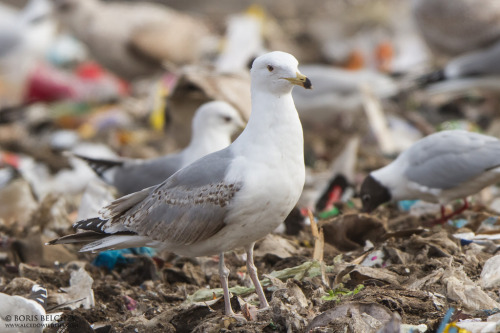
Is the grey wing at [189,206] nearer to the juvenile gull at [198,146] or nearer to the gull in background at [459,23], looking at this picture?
the juvenile gull at [198,146]

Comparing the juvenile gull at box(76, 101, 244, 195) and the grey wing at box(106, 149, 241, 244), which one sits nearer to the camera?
the grey wing at box(106, 149, 241, 244)

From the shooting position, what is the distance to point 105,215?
12.2 feet

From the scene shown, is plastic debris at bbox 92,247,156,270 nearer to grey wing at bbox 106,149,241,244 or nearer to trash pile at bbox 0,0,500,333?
trash pile at bbox 0,0,500,333

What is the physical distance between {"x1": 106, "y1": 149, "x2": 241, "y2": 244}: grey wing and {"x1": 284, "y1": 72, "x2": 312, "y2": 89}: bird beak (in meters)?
0.42

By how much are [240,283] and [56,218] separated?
1592 mm

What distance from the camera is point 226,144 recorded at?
16.4 feet

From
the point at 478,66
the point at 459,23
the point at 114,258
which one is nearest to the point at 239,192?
the point at 114,258

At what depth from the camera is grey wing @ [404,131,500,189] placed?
4.45 m

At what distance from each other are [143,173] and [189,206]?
1.65 meters

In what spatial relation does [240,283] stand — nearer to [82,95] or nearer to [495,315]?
[495,315]

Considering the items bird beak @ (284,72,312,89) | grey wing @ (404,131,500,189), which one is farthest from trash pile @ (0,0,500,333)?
bird beak @ (284,72,312,89)

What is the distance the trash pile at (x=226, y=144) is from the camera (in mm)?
→ 3381

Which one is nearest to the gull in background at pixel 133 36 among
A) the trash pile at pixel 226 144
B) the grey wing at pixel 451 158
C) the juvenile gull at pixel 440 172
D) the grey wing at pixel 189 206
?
the trash pile at pixel 226 144

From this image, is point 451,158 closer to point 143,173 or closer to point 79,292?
point 143,173
